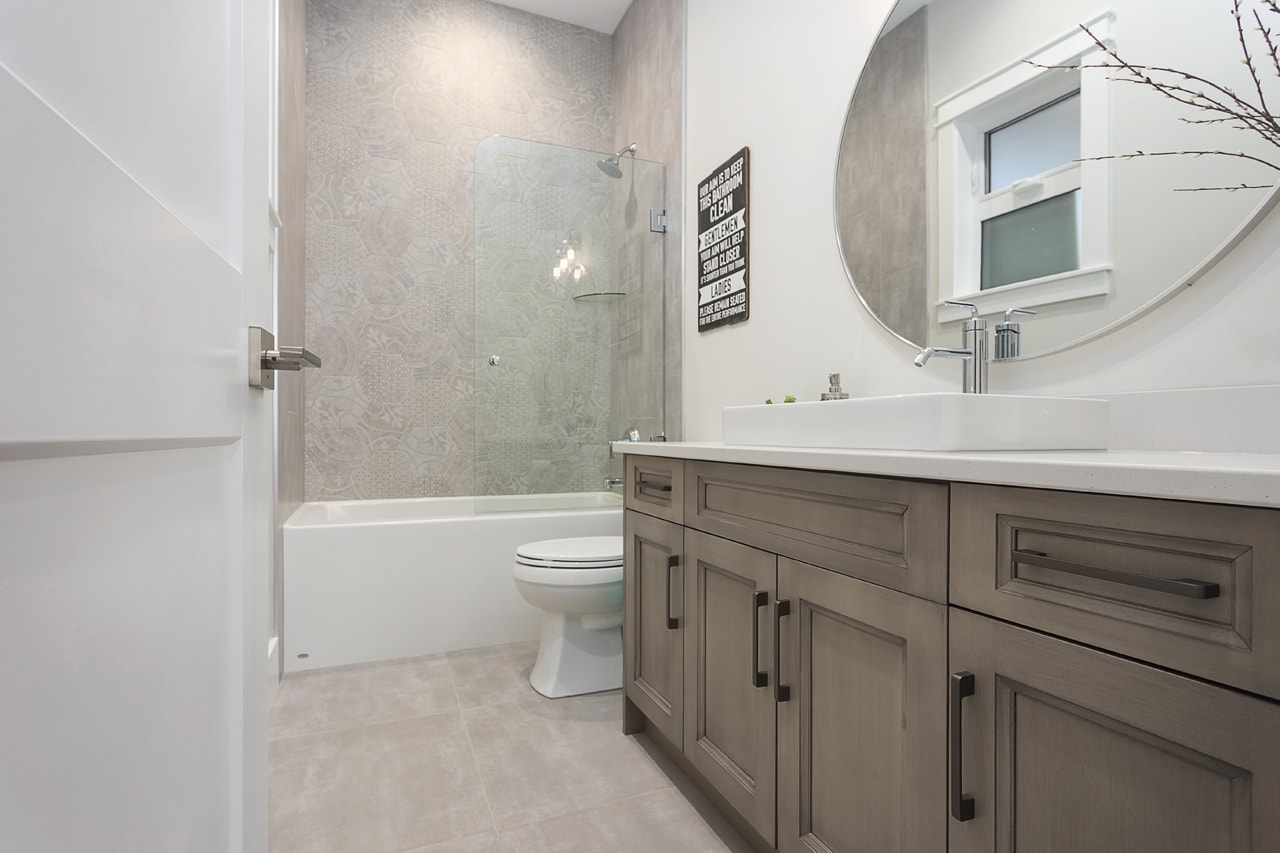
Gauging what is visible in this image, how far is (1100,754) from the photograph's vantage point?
674 mm

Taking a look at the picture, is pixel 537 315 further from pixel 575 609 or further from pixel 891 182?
pixel 891 182

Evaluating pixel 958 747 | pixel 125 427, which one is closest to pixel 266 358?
pixel 125 427

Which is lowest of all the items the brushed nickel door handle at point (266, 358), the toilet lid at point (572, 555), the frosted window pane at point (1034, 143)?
the toilet lid at point (572, 555)

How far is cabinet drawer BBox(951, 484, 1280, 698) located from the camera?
22.0 inches

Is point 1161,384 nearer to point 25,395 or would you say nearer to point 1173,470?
point 1173,470

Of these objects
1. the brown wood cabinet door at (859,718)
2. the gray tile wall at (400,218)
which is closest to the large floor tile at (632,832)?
the brown wood cabinet door at (859,718)

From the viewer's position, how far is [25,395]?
31 centimetres

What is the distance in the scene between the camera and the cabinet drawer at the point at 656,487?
1.59 metres

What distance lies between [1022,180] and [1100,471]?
0.91 m

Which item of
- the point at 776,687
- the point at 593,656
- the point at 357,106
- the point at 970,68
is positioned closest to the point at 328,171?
the point at 357,106

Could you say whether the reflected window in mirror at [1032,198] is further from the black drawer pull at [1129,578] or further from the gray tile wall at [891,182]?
the black drawer pull at [1129,578]

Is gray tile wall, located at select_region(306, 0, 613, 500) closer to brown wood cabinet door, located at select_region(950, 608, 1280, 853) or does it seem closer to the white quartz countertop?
the white quartz countertop

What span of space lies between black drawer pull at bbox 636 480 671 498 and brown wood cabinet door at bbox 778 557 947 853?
0.50m

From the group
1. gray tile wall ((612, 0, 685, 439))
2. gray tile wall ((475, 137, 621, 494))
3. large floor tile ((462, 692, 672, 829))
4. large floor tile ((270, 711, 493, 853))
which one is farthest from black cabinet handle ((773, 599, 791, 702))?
gray tile wall ((475, 137, 621, 494))
